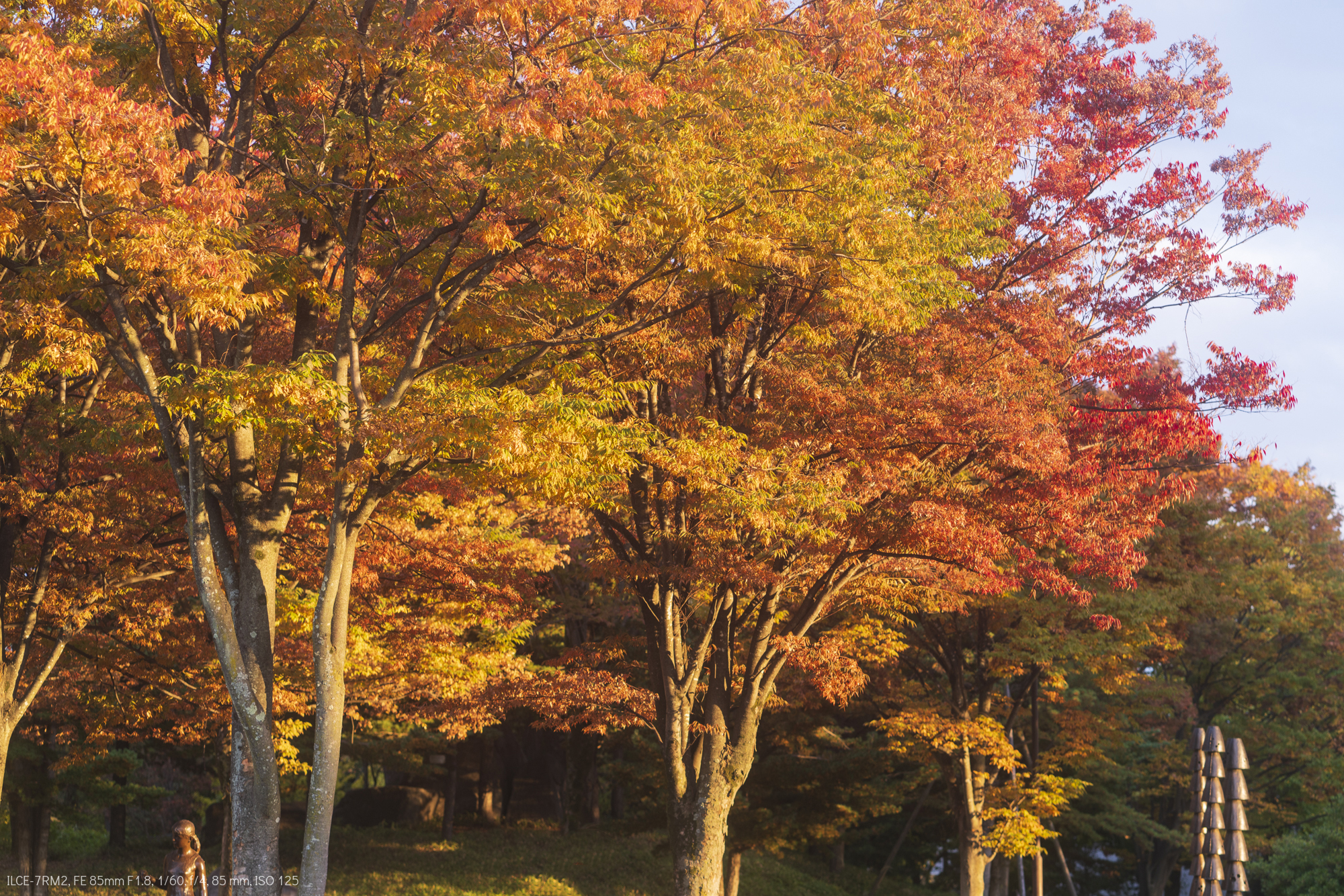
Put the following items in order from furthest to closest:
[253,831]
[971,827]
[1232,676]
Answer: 1. [1232,676]
2. [971,827]
3. [253,831]

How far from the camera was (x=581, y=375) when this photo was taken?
38.4 ft

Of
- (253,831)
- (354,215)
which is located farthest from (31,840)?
(354,215)

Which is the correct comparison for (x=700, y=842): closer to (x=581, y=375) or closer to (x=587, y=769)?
(x=581, y=375)

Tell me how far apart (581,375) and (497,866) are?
14.0 meters

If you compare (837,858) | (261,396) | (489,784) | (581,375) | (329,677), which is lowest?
(837,858)

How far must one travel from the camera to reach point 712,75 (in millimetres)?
10055

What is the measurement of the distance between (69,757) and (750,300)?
43.5 feet

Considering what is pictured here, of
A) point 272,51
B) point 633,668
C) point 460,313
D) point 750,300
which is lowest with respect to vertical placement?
point 633,668

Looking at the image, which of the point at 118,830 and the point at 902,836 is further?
the point at 118,830

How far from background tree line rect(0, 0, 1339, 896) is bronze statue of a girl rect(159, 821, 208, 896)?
0.91m

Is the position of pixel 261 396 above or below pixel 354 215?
below

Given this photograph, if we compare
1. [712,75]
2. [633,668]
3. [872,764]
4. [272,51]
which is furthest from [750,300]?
[872,764]

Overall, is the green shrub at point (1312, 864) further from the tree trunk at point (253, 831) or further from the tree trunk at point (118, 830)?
the tree trunk at point (118, 830)

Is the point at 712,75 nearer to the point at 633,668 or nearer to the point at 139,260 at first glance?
the point at 139,260
